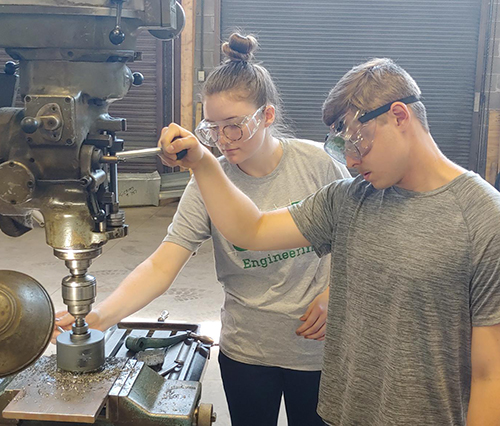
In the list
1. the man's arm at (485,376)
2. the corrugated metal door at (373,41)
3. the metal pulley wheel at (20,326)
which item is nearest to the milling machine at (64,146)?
the metal pulley wheel at (20,326)

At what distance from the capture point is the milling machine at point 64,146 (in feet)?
2.71

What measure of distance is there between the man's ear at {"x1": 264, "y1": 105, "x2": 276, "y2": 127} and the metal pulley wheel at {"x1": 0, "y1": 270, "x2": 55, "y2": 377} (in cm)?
63

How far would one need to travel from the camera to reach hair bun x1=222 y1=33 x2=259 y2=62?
121cm

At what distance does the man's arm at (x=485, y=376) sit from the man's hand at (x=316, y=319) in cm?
38

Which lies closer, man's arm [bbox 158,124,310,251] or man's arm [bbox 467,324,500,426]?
man's arm [bbox 467,324,500,426]

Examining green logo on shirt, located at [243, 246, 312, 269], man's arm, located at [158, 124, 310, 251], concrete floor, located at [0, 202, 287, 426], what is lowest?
concrete floor, located at [0, 202, 287, 426]

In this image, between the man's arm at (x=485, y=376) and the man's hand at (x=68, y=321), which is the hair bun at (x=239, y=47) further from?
the man's arm at (x=485, y=376)

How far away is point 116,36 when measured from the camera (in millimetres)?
835

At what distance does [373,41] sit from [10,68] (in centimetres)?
499

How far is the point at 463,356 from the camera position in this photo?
2.85 ft

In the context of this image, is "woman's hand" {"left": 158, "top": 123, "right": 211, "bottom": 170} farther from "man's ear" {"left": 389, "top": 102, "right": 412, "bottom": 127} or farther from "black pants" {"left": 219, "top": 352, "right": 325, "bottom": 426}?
"black pants" {"left": 219, "top": 352, "right": 325, "bottom": 426}

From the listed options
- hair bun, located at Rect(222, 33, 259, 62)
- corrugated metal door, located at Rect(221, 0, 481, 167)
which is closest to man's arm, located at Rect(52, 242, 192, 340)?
hair bun, located at Rect(222, 33, 259, 62)

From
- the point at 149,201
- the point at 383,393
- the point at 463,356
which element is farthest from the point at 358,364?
the point at 149,201

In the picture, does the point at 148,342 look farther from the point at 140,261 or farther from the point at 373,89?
the point at 140,261
